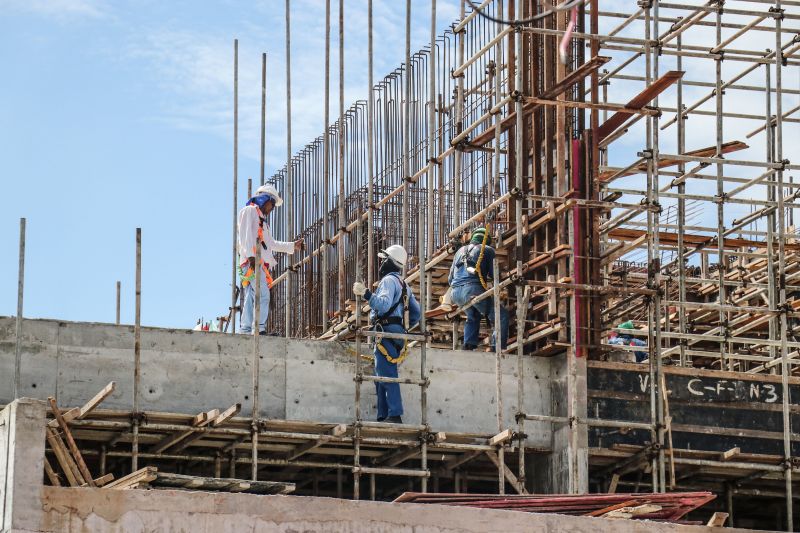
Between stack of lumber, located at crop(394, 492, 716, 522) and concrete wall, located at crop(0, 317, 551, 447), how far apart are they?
2914 millimetres

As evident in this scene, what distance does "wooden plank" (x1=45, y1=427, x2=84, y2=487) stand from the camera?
19.1m

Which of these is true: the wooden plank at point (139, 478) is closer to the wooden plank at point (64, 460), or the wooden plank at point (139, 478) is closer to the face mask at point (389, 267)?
the wooden plank at point (64, 460)

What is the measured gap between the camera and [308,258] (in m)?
31.4

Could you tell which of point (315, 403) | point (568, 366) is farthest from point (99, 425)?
point (568, 366)

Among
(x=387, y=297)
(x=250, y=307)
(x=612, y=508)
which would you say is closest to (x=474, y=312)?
(x=387, y=297)

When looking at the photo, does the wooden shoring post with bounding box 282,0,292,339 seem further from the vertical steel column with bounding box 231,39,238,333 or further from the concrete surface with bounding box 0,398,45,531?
the concrete surface with bounding box 0,398,45,531

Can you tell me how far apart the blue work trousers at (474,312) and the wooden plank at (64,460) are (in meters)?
6.54

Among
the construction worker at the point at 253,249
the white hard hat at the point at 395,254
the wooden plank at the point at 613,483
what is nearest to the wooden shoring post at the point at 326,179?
the construction worker at the point at 253,249

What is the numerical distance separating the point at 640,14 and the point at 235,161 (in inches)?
245

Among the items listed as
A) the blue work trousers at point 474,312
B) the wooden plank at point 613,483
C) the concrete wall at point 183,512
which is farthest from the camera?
the blue work trousers at point 474,312

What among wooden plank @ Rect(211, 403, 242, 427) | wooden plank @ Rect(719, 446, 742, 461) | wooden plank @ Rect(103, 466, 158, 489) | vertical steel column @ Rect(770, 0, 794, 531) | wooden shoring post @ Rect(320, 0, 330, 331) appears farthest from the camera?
wooden shoring post @ Rect(320, 0, 330, 331)

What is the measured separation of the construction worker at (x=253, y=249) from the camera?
2405 cm

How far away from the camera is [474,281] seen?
2416 cm

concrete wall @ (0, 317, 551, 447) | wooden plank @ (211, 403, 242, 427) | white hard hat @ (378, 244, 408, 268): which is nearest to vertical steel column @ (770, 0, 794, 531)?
concrete wall @ (0, 317, 551, 447)
